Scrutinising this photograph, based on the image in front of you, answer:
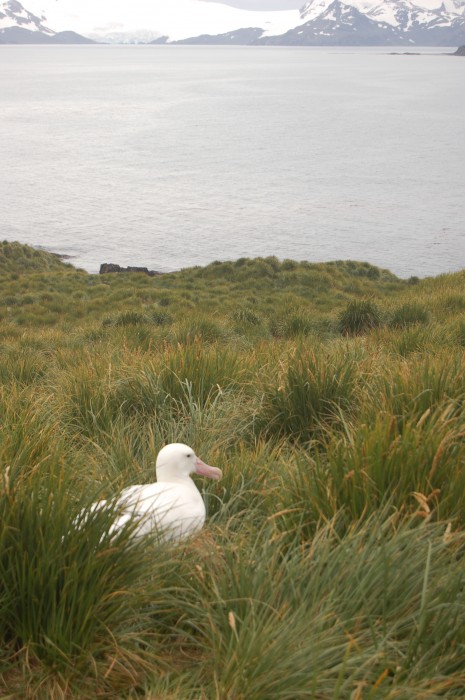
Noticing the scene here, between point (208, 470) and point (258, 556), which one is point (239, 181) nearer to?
point (208, 470)

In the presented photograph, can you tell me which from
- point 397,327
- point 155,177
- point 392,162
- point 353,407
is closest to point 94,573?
point 353,407

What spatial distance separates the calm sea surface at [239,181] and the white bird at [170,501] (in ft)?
114

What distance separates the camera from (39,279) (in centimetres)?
2858

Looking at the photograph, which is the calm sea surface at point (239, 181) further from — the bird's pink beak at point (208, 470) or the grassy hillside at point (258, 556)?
the bird's pink beak at point (208, 470)

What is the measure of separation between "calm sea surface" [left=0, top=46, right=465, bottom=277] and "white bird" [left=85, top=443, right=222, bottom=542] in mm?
34833

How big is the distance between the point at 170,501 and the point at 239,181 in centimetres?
6185

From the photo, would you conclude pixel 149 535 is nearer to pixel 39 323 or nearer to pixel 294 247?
pixel 39 323

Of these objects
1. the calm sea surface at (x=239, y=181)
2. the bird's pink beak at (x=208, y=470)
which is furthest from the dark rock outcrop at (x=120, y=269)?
the bird's pink beak at (x=208, y=470)

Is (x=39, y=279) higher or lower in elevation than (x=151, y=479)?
lower

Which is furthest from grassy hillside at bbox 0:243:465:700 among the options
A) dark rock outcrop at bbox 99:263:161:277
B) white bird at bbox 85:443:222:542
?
dark rock outcrop at bbox 99:263:161:277

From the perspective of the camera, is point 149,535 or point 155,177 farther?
point 155,177

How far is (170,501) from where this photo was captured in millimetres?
3371

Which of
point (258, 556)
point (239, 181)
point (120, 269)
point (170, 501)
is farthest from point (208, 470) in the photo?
point (239, 181)

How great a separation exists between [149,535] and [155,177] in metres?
65.3
